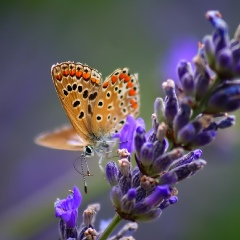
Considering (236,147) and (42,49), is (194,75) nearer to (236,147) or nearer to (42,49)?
(236,147)

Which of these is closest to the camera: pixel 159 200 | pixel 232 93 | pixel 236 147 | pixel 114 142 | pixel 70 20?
pixel 232 93

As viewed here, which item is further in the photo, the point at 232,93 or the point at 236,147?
the point at 236,147

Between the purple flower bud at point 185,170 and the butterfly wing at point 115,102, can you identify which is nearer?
the purple flower bud at point 185,170

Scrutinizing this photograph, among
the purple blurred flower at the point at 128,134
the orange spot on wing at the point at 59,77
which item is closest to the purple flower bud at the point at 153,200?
the purple blurred flower at the point at 128,134

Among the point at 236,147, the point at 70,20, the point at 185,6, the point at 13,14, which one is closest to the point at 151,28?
the point at 185,6

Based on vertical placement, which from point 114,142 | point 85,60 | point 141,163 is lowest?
point 141,163

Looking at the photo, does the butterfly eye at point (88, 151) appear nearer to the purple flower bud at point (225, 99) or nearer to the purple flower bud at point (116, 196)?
the purple flower bud at point (116, 196)
